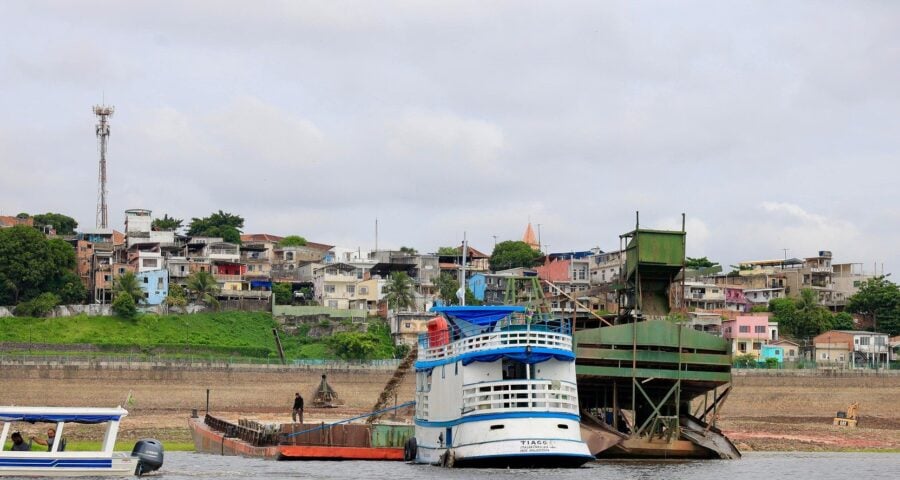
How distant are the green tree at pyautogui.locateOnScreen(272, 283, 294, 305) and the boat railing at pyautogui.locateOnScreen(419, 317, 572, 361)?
8012 cm

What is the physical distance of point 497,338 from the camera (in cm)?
4494

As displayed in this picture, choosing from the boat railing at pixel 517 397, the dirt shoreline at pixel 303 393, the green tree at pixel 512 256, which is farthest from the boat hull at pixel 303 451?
the green tree at pixel 512 256

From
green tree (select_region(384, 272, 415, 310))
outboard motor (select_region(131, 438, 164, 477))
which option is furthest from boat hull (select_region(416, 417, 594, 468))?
green tree (select_region(384, 272, 415, 310))

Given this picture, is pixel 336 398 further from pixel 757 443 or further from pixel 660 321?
pixel 660 321

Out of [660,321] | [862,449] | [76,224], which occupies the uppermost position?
[76,224]

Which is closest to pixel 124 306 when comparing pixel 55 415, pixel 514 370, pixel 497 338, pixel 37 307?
pixel 37 307

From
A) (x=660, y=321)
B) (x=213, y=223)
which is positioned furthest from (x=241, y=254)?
(x=660, y=321)

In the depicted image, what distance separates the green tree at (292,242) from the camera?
152625 mm

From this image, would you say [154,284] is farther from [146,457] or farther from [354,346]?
[146,457]

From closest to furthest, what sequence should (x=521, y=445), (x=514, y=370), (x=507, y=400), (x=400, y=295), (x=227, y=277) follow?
(x=521, y=445) → (x=507, y=400) → (x=514, y=370) → (x=400, y=295) → (x=227, y=277)

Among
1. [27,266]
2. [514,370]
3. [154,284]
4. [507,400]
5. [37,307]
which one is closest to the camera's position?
[507,400]

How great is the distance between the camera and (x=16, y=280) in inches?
4542

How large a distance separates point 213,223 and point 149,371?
199 feet

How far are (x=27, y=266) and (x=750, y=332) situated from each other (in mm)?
62026
